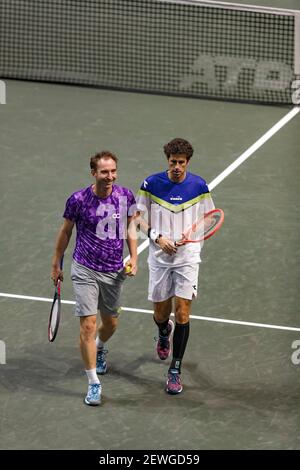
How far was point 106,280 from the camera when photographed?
36.8 feet

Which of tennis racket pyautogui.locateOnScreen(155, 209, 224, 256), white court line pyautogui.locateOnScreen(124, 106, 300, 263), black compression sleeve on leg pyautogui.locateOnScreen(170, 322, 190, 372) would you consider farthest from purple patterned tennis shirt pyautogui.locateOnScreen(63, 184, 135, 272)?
white court line pyautogui.locateOnScreen(124, 106, 300, 263)

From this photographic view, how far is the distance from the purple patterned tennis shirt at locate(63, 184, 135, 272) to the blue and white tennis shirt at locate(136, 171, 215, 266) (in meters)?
0.37

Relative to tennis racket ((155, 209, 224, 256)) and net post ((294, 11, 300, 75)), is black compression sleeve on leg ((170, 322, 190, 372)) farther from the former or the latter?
net post ((294, 11, 300, 75))

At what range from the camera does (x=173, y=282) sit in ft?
38.0

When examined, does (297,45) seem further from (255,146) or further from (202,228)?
(202,228)

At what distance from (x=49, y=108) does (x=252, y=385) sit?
8.07 m

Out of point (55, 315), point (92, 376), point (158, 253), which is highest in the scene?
point (158, 253)

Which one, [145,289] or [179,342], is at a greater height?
[145,289]

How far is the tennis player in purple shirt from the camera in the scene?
11070 mm

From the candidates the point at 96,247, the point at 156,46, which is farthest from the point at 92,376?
the point at 156,46

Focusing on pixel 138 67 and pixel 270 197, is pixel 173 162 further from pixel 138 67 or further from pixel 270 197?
pixel 138 67

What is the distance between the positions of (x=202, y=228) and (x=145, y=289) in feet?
6.89

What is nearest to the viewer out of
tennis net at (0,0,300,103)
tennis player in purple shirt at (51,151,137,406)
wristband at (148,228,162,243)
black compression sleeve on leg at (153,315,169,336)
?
tennis player in purple shirt at (51,151,137,406)
